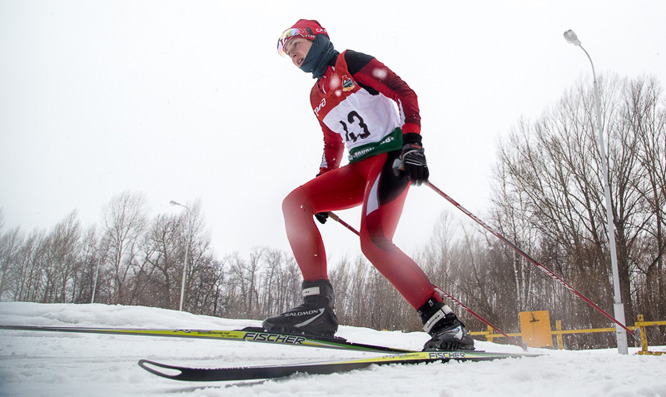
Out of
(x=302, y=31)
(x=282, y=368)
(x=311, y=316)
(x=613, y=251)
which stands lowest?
(x=282, y=368)

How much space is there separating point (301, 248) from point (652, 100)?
16.6 metres

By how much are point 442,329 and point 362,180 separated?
0.95 metres

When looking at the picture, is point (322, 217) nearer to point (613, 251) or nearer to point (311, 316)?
point (311, 316)

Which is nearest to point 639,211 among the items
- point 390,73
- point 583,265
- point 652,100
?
point 583,265

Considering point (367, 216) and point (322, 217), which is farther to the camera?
point (322, 217)

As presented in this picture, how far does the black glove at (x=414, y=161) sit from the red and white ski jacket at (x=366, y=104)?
0.09 meters

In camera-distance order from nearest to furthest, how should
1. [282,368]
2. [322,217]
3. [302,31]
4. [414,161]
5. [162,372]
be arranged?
[162,372]
[282,368]
[414,161]
[302,31]
[322,217]

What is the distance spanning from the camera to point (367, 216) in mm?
1969

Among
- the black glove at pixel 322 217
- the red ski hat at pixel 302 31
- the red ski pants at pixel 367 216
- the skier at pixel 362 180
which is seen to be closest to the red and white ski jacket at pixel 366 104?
the skier at pixel 362 180

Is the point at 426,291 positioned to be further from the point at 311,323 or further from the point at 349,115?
the point at 349,115

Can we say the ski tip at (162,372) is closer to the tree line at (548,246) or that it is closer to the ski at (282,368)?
the ski at (282,368)

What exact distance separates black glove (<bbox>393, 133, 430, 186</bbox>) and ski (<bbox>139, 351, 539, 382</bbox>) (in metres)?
0.84

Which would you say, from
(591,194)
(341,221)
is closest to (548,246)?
(591,194)

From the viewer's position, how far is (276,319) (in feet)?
5.62
